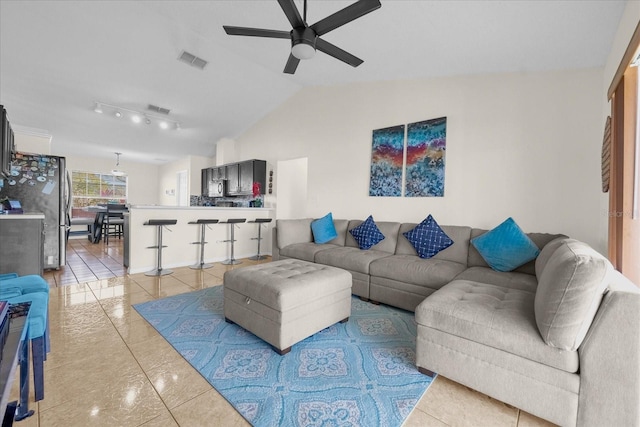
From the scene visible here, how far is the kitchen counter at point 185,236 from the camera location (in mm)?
4051

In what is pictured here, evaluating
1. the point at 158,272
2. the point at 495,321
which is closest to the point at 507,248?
the point at 495,321

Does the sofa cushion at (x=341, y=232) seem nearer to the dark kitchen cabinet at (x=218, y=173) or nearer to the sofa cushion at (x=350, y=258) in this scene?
the sofa cushion at (x=350, y=258)

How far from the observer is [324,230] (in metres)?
4.01

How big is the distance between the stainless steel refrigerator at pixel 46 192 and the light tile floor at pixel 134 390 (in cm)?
222

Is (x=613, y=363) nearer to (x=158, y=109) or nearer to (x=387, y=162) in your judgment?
(x=387, y=162)

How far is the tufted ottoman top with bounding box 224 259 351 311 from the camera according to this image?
1.92 meters

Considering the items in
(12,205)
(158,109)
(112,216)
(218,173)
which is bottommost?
(112,216)

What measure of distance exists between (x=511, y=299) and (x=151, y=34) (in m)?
4.83

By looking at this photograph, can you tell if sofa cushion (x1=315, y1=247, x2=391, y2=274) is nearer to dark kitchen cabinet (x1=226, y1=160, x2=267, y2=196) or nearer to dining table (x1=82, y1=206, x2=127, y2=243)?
dark kitchen cabinet (x1=226, y1=160, x2=267, y2=196)

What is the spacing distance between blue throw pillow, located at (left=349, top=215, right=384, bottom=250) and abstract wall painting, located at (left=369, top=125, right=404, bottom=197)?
0.52m

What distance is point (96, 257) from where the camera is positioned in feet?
16.6

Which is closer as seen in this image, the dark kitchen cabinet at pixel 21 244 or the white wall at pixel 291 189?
the dark kitchen cabinet at pixel 21 244

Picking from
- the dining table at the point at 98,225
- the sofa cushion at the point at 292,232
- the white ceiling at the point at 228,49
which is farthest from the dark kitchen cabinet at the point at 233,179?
the dining table at the point at 98,225

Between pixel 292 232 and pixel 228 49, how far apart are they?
2.85m
